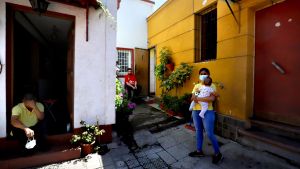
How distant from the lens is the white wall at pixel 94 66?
4070mm

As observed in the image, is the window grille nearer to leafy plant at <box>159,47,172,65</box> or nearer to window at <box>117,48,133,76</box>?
window at <box>117,48,133,76</box>

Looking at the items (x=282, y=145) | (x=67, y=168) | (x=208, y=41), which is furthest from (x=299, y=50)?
(x=67, y=168)

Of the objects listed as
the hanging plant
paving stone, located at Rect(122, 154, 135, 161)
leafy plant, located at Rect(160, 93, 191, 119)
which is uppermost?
the hanging plant

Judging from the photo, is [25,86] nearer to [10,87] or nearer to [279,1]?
[10,87]

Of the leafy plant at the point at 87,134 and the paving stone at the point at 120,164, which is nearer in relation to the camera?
the paving stone at the point at 120,164

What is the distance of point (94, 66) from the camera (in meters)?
4.22

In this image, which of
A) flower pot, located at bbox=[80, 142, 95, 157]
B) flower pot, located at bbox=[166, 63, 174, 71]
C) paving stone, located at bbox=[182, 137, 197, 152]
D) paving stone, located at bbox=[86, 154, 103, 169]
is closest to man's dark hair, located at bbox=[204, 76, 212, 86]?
paving stone, located at bbox=[182, 137, 197, 152]

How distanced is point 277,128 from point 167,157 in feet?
7.77

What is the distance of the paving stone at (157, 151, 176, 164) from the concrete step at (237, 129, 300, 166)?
5.57 ft

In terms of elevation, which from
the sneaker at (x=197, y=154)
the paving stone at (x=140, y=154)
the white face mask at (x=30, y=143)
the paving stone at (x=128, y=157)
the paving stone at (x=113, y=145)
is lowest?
the paving stone at (x=128, y=157)

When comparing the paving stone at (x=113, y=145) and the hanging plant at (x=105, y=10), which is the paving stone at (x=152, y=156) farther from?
the hanging plant at (x=105, y=10)

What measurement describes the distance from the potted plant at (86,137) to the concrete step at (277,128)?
352cm

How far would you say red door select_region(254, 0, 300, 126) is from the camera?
3549mm

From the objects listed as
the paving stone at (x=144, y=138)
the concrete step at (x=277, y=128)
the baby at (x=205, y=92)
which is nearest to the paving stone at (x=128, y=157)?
the paving stone at (x=144, y=138)
